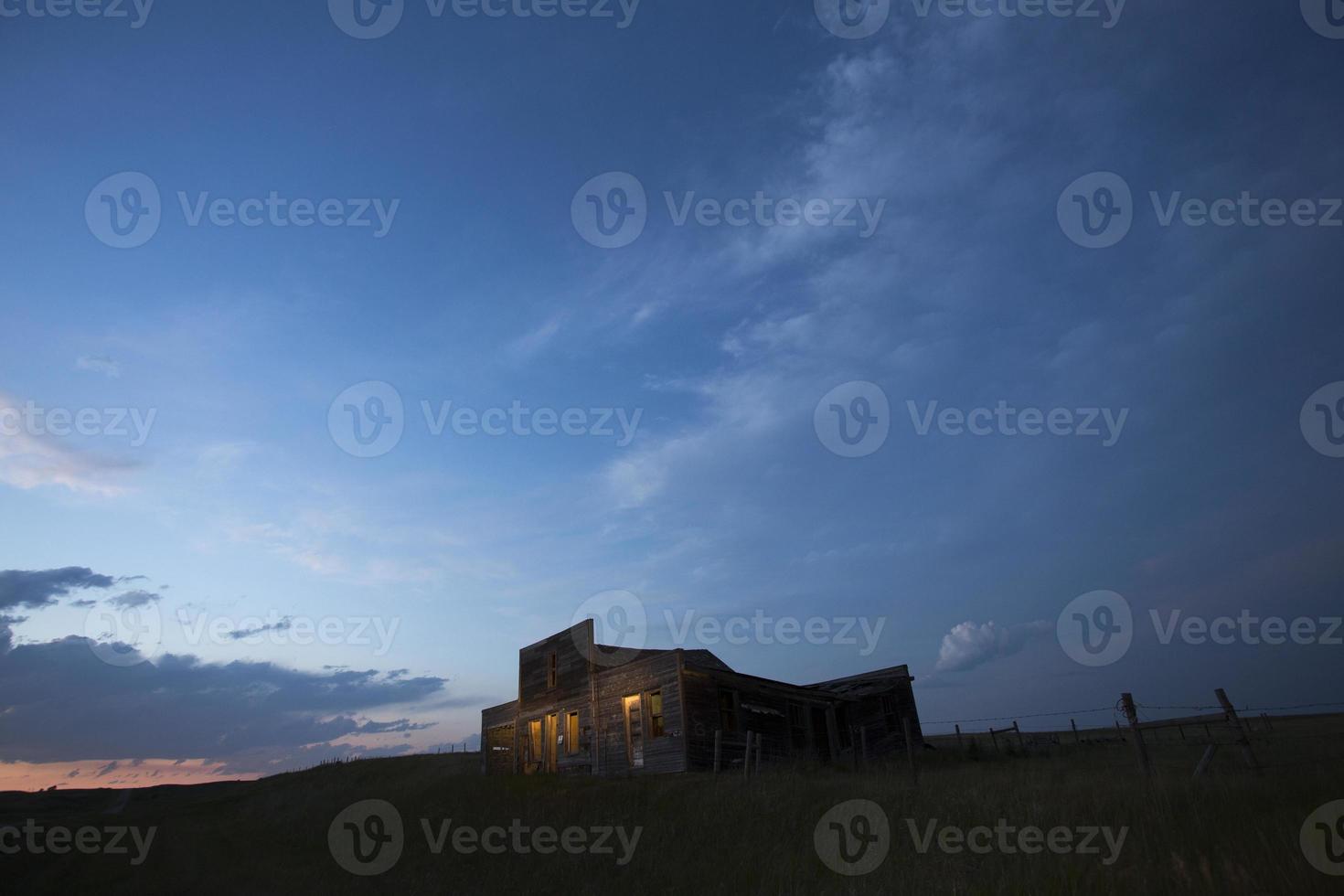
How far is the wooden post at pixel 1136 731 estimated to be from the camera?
1332cm

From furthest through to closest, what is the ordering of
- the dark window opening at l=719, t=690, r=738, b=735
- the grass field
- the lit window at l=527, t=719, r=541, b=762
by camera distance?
1. the lit window at l=527, t=719, r=541, b=762
2. the dark window opening at l=719, t=690, r=738, b=735
3. the grass field

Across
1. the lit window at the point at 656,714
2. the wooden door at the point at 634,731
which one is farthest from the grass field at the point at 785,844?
the lit window at the point at 656,714

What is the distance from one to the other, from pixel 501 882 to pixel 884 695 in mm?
25161

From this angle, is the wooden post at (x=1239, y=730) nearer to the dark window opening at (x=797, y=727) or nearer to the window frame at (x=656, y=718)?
the dark window opening at (x=797, y=727)

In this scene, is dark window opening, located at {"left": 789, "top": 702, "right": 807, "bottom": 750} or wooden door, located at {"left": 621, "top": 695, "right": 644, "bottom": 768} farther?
dark window opening, located at {"left": 789, "top": 702, "right": 807, "bottom": 750}

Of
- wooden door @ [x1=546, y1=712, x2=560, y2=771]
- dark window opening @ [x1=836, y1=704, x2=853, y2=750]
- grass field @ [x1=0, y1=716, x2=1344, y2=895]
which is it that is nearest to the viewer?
grass field @ [x1=0, y1=716, x2=1344, y2=895]

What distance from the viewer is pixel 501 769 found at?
113 feet

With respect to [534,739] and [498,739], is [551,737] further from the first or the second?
[498,739]

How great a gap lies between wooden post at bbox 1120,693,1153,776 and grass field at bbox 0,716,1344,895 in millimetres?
374

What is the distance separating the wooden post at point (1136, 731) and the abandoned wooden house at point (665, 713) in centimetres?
842

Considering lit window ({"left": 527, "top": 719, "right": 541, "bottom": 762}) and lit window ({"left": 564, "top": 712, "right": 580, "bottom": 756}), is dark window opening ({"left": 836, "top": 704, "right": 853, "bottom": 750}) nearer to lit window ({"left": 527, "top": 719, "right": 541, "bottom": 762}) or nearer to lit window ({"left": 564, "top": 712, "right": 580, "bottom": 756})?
lit window ({"left": 564, "top": 712, "right": 580, "bottom": 756})

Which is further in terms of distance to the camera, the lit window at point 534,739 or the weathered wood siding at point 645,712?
the lit window at point 534,739

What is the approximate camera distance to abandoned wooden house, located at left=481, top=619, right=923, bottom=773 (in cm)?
2483

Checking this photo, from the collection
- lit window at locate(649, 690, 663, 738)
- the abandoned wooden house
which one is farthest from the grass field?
lit window at locate(649, 690, 663, 738)
